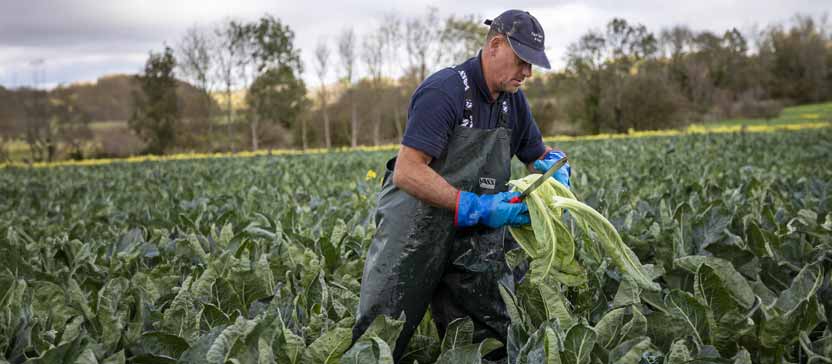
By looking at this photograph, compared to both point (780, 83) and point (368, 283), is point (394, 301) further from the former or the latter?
point (780, 83)

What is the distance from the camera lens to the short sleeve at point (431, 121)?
8.46 ft

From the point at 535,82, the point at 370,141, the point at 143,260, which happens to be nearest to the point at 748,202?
the point at 143,260

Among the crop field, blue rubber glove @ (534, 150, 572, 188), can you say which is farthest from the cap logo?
the crop field

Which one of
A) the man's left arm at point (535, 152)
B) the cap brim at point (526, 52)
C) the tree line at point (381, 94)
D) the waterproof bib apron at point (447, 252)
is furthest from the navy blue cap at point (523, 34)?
the tree line at point (381, 94)

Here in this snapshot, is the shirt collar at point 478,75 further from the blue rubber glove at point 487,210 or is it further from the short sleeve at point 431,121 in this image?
the blue rubber glove at point 487,210

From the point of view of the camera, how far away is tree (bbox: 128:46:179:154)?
49.3 metres

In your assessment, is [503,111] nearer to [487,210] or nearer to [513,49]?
[513,49]

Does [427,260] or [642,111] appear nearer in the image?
[427,260]

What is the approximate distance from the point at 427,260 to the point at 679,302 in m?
0.97

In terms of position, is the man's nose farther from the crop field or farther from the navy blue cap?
the crop field

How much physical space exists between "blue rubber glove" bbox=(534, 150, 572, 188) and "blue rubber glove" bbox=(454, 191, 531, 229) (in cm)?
54

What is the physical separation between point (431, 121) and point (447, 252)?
57cm

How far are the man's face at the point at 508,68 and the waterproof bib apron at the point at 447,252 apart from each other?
0.14m

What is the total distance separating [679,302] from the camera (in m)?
2.36
